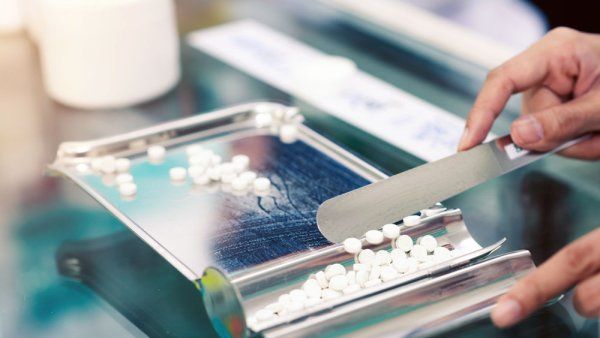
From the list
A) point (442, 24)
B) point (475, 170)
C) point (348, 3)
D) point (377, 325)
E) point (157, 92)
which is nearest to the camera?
point (377, 325)

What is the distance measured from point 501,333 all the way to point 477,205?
0.66ft

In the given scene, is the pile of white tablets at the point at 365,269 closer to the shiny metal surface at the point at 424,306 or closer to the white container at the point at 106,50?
the shiny metal surface at the point at 424,306

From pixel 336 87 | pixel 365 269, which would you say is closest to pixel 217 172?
pixel 365 269

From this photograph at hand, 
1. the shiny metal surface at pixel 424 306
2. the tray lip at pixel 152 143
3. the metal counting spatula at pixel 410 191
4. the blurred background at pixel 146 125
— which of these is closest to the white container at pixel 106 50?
the blurred background at pixel 146 125

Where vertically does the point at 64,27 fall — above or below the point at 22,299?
above

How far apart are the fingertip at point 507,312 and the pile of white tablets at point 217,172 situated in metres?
0.29

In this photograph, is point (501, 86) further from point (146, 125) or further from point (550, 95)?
point (146, 125)

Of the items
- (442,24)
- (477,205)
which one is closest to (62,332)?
(477,205)

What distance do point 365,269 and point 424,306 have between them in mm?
62

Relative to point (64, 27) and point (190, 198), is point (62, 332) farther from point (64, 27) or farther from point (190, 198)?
point (64, 27)

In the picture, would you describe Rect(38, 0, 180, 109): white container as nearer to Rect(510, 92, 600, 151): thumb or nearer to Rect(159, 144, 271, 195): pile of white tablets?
Rect(159, 144, 271, 195): pile of white tablets

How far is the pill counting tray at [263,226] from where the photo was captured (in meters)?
0.62

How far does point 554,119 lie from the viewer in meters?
0.78

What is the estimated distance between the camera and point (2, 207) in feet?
2.72
